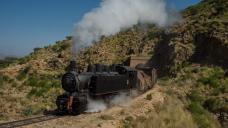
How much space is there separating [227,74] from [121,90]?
16.5 m

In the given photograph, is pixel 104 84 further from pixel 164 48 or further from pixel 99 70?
pixel 164 48

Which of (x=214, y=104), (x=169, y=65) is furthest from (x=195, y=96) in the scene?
(x=169, y=65)

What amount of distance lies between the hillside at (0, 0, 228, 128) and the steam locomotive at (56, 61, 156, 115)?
115 inches

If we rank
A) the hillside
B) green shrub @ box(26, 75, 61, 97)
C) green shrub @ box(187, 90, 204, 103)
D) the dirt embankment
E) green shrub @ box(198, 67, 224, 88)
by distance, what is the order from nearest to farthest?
1. the dirt embankment
2. the hillside
3. green shrub @ box(187, 90, 204, 103)
4. green shrub @ box(26, 75, 61, 97)
5. green shrub @ box(198, 67, 224, 88)

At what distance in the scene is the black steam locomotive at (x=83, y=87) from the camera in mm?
20484

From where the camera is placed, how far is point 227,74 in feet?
124

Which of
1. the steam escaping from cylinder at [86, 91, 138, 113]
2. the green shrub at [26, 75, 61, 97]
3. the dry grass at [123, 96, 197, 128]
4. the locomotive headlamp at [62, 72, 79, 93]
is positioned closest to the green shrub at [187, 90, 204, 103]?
the dry grass at [123, 96, 197, 128]

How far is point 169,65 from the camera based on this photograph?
45.6 metres

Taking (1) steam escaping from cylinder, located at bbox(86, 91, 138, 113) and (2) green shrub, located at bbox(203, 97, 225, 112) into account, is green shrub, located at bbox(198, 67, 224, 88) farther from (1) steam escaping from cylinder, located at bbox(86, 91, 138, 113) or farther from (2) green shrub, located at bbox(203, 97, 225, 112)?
(1) steam escaping from cylinder, located at bbox(86, 91, 138, 113)

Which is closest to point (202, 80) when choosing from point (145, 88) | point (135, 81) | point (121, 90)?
point (145, 88)

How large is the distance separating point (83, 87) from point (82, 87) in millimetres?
150

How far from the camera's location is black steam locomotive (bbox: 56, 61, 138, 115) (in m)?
20.5

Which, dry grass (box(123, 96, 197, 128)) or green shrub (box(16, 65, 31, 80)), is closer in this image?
dry grass (box(123, 96, 197, 128))

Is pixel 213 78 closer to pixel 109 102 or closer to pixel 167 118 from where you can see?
pixel 167 118
